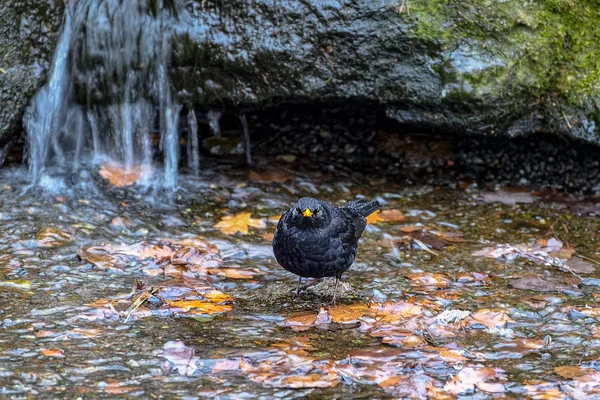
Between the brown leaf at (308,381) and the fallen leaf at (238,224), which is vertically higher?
the fallen leaf at (238,224)

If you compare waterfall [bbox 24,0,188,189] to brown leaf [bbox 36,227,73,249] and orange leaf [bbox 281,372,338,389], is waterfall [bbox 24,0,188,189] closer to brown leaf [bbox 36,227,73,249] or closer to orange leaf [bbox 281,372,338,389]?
brown leaf [bbox 36,227,73,249]

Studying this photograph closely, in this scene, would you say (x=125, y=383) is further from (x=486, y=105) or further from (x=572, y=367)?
(x=486, y=105)

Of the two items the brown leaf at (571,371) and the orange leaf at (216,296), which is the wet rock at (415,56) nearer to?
the orange leaf at (216,296)

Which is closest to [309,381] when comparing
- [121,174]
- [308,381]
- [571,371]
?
[308,381]

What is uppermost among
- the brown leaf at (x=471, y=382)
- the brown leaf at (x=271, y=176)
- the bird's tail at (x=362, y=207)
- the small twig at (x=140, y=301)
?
the brown leaf at (x=271, y=176)

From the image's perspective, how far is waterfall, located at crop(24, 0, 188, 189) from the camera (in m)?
5.95

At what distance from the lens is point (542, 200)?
603 cm

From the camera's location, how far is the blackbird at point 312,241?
4164 mm

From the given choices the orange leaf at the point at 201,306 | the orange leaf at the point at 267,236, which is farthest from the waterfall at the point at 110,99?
the orange leaf at the point at 201,306

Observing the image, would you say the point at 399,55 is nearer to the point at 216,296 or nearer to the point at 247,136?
the point at 247,136

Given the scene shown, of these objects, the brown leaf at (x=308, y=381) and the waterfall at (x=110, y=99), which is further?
the waterfall at (x=110, y=99)

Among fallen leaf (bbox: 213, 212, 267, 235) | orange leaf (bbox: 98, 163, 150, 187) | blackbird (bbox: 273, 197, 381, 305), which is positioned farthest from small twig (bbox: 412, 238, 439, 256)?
orange leaf (bbox: 98, 163, 150, 187)

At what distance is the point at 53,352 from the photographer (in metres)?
3.43

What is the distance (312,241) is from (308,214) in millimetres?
160
